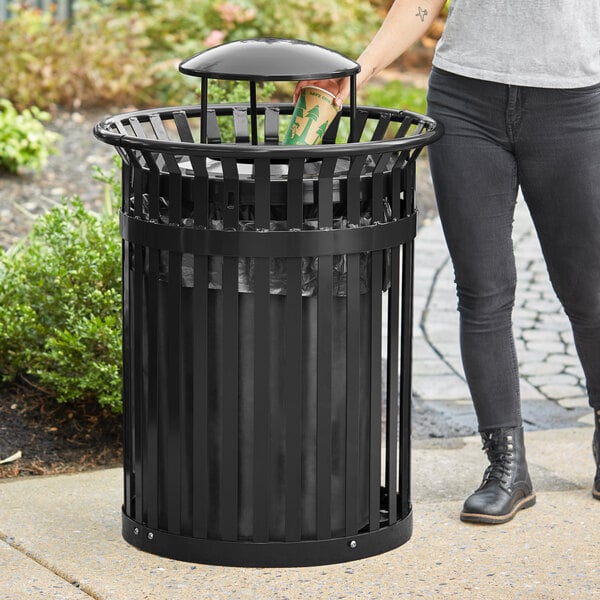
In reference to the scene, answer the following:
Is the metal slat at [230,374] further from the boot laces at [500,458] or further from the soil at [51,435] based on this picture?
the soil at [51,435]

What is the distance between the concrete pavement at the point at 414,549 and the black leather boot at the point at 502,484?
33 mm

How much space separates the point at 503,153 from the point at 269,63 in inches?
29.3

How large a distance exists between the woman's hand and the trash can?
139 mm

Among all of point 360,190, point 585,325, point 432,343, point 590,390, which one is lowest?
point 432,343

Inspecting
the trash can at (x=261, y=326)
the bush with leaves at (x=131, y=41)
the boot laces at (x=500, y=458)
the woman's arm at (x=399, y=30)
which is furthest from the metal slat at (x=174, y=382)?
the bush with leaves at (x=131, y=41)

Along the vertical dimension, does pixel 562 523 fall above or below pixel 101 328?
below

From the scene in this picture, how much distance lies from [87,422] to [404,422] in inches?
51.9

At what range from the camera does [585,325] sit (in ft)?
11.4

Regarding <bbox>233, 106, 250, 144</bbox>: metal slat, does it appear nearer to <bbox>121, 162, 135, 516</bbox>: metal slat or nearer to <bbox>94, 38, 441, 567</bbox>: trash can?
<bbox>94, 38, 441, 567</bbox>: trash can

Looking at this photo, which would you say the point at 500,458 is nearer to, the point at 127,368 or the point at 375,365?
the point at 375,365

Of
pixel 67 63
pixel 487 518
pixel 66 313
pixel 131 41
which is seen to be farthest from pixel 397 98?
pixel 487 518

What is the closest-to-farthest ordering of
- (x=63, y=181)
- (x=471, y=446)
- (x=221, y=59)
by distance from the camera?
(x=221, y=59)
(x=471, y=446)
(x=63, y=181)

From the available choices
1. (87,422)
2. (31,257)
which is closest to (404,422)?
(87,422)

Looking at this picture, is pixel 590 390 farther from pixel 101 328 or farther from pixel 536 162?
pixel 101 328
